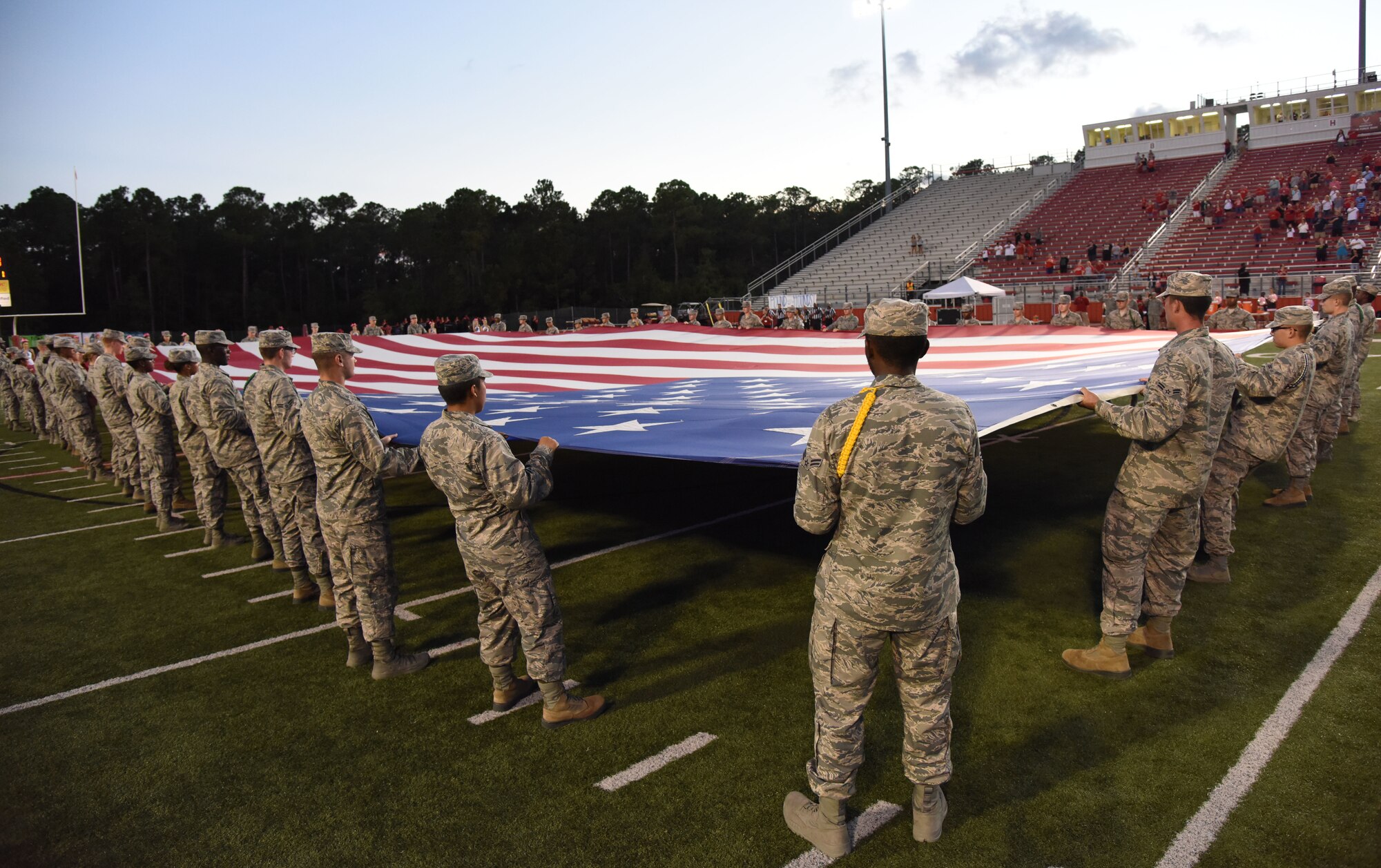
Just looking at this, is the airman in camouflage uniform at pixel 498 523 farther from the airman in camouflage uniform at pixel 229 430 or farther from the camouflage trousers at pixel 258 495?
the camouflage trousers at pixel 258 495

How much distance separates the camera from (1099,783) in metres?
3.09

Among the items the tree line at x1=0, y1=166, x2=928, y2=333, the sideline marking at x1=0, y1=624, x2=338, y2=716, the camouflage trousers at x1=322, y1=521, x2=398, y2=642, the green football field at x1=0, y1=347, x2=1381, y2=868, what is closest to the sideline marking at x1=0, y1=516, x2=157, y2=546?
the green football field at x1=0, y1=347, x2=1381, y2=868

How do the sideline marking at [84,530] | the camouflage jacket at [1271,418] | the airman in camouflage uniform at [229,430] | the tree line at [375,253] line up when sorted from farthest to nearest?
1. the tree line at [375,253]
2. the sideline marking at [84,530]
3. the airman in camouflage uniform at [229,430]
4. the camouflage jacket at [1271,418]

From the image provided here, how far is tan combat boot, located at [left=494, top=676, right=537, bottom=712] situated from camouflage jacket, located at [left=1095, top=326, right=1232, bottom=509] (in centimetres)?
296

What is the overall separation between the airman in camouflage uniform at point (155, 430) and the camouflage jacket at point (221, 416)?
4.65ft

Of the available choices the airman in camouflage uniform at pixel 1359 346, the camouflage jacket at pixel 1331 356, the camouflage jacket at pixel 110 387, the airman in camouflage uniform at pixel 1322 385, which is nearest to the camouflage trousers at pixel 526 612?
the airman in camouflage uniform at pixel 1322 385

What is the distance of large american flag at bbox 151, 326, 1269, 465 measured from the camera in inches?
187

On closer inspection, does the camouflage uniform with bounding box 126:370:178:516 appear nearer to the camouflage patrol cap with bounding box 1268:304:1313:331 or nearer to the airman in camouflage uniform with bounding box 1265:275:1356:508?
the camouflage patrol cap with bounding box 1268:304:1313:331

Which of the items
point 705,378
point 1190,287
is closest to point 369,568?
point 1190,287

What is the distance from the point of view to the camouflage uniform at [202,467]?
6820mm

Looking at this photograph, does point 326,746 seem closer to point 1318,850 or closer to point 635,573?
point 635,573

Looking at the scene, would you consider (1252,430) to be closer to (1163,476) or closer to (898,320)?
(1163,476)

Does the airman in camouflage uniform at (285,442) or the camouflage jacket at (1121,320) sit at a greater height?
the camouflage jacket at (1121,320)

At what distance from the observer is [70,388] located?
10328mm
